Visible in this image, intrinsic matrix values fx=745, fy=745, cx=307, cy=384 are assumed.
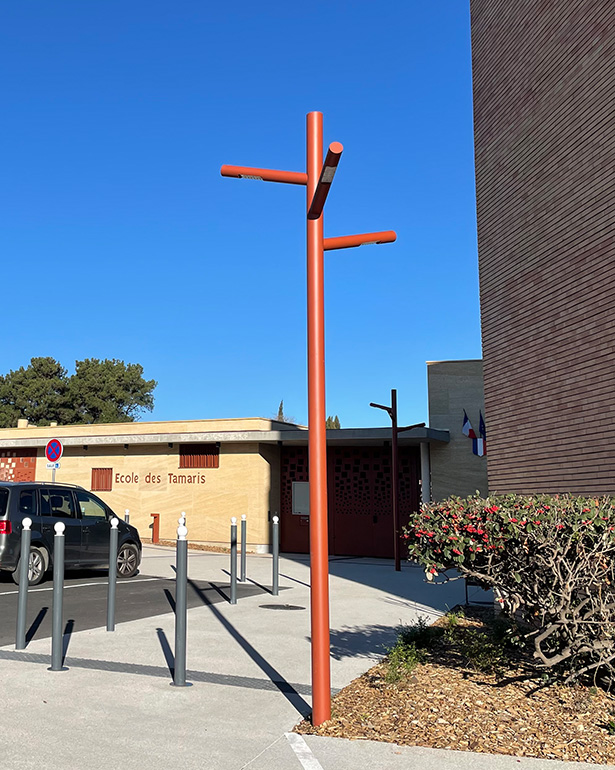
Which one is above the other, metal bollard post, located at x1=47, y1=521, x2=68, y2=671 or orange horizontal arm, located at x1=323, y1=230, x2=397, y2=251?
orange horizontal arm, located at x1=323, y1=230, x2=397, y2=251

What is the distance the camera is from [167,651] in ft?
24.5

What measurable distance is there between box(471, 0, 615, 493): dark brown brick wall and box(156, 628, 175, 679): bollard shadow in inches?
179

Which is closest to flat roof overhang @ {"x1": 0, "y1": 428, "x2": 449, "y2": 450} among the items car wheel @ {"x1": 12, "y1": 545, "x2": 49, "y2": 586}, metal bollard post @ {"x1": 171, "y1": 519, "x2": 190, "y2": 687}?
car wheel @ {"x1": 12, "y1": 545, "x2": 49, "y2": 586}

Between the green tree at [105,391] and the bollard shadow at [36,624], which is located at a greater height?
the green tree at [105,391]

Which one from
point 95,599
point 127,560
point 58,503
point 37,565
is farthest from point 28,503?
point 95,599

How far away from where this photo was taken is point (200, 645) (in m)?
7.91

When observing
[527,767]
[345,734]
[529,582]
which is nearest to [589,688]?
[529,582]

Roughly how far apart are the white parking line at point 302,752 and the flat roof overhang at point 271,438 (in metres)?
16.8

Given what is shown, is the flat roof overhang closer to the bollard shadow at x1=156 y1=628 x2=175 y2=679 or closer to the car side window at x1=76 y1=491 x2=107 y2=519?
the car side window at x1=76 y1=491 x2=107 y2=519

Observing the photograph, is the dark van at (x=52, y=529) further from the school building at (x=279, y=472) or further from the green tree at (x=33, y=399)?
the green tree at (x=33, y=399)

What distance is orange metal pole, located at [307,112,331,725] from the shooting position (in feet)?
16.5

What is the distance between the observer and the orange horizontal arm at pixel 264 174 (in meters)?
5.50

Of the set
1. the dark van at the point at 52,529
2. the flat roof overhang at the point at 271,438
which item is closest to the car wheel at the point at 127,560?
the dark van at the point at 52,529

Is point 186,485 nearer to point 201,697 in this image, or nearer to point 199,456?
point 199,456
